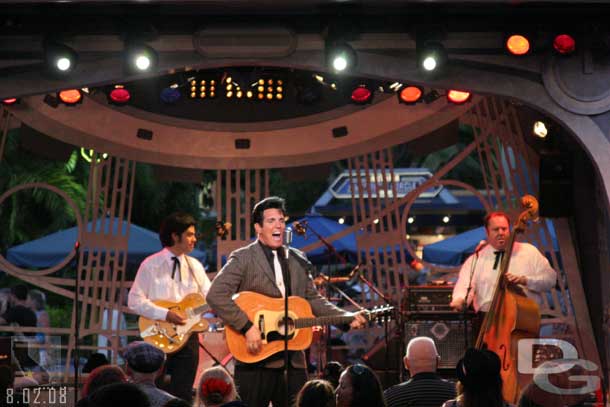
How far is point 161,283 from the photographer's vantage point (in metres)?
9.30

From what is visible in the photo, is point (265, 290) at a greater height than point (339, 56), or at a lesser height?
lesser

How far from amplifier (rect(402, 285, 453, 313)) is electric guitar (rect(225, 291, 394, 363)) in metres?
2.61

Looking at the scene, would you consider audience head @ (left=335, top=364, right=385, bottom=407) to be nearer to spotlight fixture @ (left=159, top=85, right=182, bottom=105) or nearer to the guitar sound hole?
the guitar sound hole

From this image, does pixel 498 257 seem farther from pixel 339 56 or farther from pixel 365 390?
pixel 365 390

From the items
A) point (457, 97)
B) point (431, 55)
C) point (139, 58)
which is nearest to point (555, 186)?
point (457, 97)

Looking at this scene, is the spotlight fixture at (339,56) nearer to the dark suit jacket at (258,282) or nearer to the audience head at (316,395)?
the dark suit jacket at (258,282)

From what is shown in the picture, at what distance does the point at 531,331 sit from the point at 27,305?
21.7 feet

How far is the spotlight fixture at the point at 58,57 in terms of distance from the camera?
855 centimetres

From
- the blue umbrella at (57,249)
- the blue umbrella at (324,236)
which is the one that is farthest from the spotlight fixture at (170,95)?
the blue umbrella at (57,249)

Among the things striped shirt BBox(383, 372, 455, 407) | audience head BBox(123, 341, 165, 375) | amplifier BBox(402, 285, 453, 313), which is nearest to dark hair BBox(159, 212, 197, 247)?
amplifier BBox(402, 285, 453, 313)

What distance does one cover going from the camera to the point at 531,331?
9.09 meters

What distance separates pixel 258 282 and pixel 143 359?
5.39ft

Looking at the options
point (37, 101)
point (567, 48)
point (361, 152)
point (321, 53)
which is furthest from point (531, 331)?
point (37, 101)

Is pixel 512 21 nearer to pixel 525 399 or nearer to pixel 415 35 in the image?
pixel 415 35
